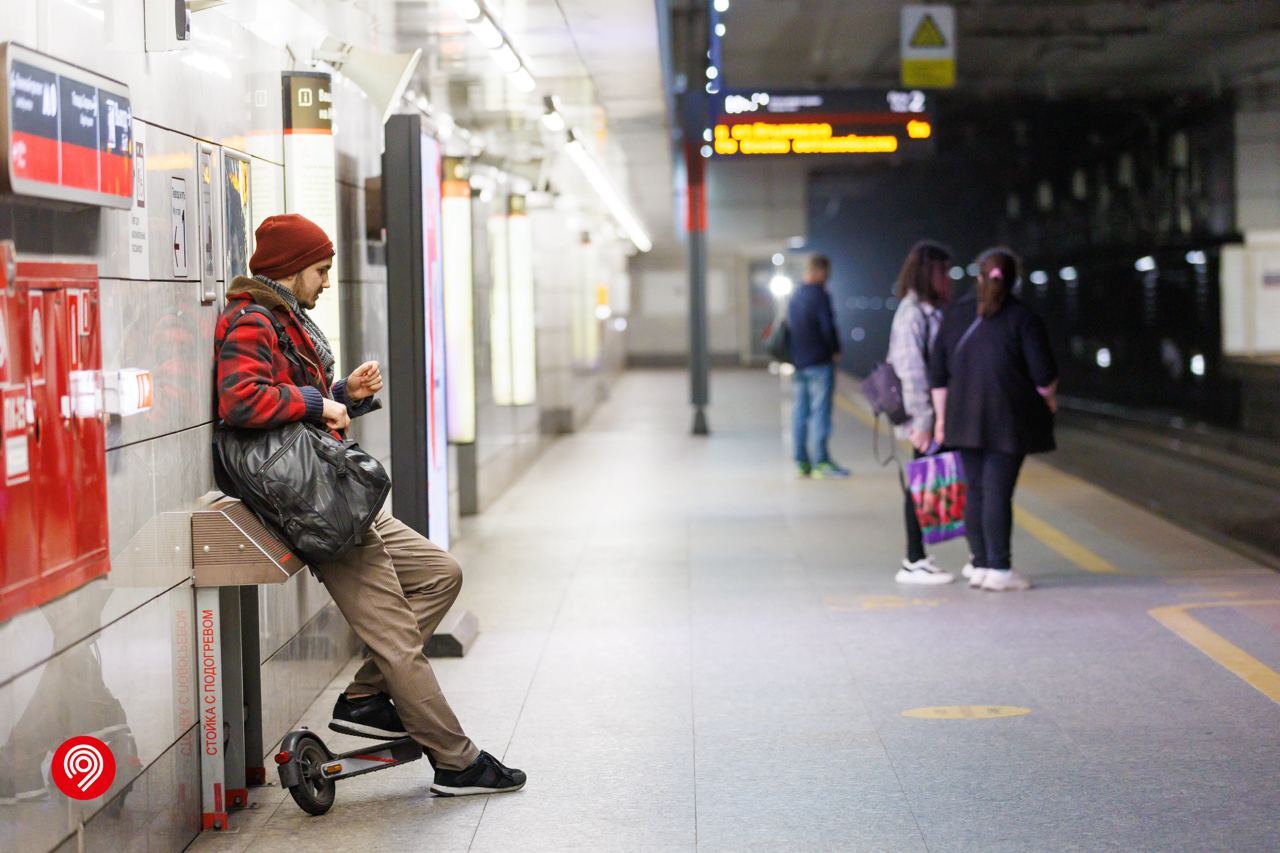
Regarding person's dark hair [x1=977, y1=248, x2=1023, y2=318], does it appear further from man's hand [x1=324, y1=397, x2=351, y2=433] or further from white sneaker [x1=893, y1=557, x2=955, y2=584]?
man's hand [x1=324, y1=397, x2=351, y2=433]

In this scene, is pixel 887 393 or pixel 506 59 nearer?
pixel 887 393

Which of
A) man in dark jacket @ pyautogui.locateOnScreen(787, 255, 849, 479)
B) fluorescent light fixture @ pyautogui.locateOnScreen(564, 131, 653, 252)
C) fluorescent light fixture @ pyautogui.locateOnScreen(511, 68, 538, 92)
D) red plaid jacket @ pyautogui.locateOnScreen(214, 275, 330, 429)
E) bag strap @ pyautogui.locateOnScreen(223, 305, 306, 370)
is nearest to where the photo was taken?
red plaid jacket @ pyautogui.locateOnScreen(214, 275, 330, 429)

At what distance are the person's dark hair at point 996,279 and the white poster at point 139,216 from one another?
4.27 m

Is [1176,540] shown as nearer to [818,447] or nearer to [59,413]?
[818,447]

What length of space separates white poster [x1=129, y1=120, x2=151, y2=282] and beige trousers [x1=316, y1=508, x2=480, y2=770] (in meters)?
0.91

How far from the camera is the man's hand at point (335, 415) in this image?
3.84 metres

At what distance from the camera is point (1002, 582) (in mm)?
7027

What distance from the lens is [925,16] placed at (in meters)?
13.3

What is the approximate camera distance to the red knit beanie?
3.90 m

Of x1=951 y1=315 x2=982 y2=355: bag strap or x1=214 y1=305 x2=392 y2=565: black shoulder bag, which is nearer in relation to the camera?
x1=214 y1=305 x2=392 y2=565: black shoulder bag

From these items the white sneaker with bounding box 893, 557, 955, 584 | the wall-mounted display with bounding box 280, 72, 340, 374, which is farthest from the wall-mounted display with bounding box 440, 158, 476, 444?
the wall-mounted display with bounding box 280, 72, 340, 374

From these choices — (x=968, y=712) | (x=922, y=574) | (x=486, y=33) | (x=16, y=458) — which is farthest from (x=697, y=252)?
(x=16, y=458)

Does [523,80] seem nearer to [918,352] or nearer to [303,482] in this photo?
[918,352]

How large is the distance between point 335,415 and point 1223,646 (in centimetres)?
362
